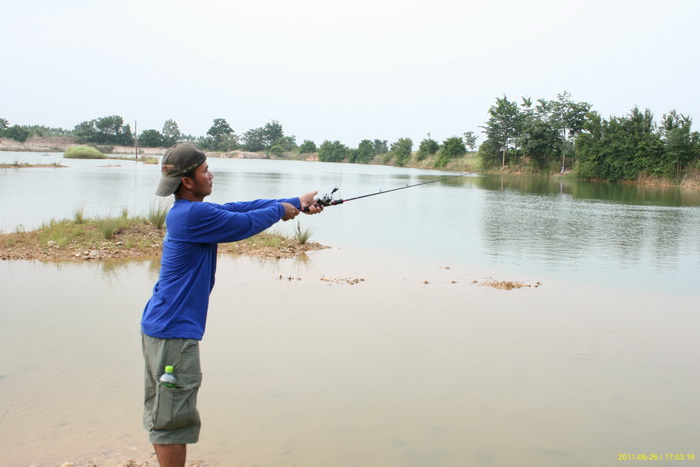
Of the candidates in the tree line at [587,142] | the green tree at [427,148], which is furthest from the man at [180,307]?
the green tree at [427,148]

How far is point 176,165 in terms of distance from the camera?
271 cm

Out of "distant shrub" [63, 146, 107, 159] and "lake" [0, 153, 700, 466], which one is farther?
"distant shrub" [63, 146, 107, 159]

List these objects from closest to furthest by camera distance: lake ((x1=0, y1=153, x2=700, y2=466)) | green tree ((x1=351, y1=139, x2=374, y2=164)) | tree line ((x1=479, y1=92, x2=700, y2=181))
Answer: lake ((x1=0, y1=153, x2=700, y2=466)) < tree line ((x1=479, y1=92, x2=700, y2=181)) < green tree ((x1=351, y1=139, x2=374, y2=164))

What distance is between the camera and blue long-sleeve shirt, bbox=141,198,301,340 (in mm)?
2607

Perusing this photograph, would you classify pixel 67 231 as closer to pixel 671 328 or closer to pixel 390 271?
pixel 390 271

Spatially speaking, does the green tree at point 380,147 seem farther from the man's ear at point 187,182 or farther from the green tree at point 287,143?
the man's ear at point 187,182

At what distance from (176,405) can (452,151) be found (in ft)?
227

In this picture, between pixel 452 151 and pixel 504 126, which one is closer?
pixel 504 126

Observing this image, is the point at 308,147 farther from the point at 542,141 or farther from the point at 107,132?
the point at 542,141

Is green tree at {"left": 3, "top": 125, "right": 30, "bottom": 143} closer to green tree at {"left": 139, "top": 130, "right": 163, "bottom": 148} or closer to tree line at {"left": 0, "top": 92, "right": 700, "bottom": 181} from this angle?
tree line at {"left": 0, "top": 92, "right": 700, "bottom": 181}

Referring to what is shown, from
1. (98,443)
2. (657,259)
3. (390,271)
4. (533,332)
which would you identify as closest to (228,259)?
(390,271)

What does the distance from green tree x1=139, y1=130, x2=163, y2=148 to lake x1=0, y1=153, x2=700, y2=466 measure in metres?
90.1

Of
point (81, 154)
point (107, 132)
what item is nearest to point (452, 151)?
point (81, 154)
